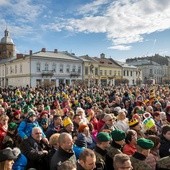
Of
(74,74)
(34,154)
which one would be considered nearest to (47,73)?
(74,74)

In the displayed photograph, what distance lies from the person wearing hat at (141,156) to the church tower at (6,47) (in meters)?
79.6

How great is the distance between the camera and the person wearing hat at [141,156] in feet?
14.5

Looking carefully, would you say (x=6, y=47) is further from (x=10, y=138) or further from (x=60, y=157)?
(x=60, y=157)

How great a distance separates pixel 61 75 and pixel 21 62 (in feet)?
28.4

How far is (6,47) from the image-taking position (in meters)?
81.2

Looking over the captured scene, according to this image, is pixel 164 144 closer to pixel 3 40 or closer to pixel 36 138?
pixel 36 138

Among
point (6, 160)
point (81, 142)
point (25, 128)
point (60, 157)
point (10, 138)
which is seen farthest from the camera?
point (25, 128)

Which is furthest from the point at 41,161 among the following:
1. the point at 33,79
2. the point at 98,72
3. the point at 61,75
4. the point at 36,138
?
the point at 98,72

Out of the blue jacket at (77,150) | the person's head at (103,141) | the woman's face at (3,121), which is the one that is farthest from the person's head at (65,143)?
the woman's face at (3,121)

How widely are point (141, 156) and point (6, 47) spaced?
80.9 metres

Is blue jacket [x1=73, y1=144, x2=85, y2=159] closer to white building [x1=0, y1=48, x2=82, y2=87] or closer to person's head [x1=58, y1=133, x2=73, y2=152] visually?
person's head [x1=58, y1=133, x2=73, y2=152]

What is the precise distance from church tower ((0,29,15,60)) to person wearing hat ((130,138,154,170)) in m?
79.6

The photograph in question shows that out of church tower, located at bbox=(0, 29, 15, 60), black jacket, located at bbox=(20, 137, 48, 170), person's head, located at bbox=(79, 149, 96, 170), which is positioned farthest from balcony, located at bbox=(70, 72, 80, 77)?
person's head, located at bbox=(79, 149, 96, 170)

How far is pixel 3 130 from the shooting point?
706 centimetres
